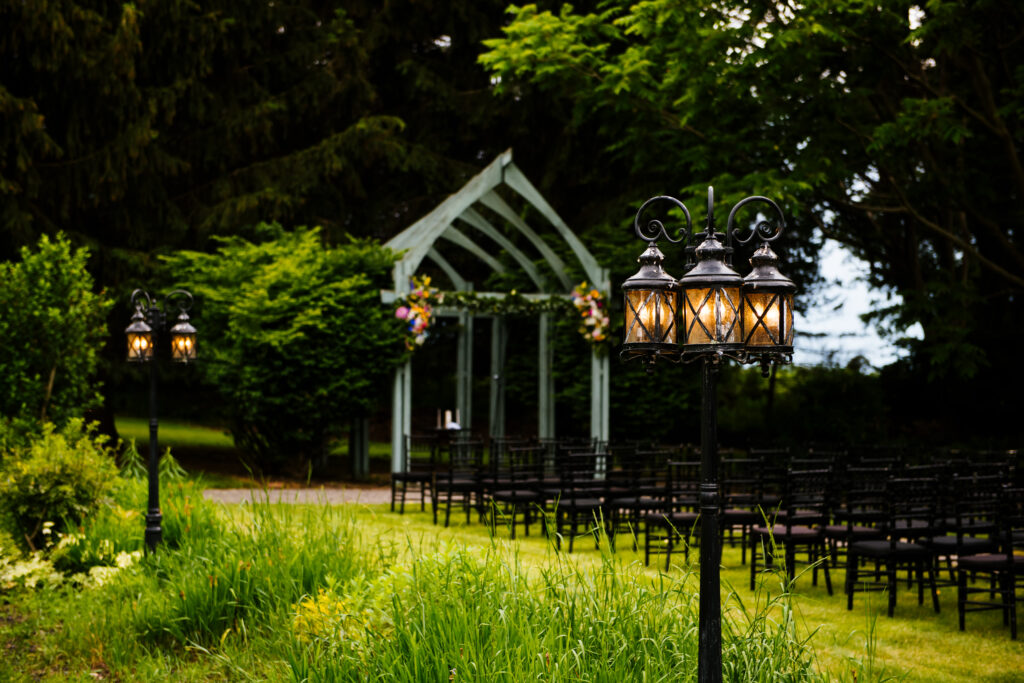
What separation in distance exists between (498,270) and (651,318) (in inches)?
607

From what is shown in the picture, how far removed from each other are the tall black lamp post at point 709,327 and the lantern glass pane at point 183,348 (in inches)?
253

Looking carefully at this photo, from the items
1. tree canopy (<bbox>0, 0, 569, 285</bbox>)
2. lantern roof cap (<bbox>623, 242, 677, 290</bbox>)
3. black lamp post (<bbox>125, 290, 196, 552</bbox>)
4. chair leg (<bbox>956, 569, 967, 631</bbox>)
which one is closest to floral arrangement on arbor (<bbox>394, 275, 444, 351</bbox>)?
tree canopy (<bbox>0, 0, 569, 285</bbox>)

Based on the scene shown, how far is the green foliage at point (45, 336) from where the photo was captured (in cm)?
1062

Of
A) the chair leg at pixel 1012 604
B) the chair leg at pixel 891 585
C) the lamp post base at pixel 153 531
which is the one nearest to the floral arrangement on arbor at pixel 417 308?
the lamp post base at pixel 153 531

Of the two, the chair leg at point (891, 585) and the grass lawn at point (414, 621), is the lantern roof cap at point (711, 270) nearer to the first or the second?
the grass lawn at point (414, 621)

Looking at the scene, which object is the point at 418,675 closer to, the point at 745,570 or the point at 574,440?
the point at 745,570

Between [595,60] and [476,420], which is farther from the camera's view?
[476,420]

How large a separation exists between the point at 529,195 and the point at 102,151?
23.7ft

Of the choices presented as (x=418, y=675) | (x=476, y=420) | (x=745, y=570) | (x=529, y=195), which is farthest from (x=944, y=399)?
(x=418, y=675)

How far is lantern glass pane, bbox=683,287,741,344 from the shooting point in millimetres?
3832

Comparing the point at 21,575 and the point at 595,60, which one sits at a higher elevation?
the point at 595,60

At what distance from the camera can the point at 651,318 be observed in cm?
393

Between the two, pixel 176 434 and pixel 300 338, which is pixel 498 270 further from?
pixel 176 434

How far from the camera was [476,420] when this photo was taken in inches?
1160
